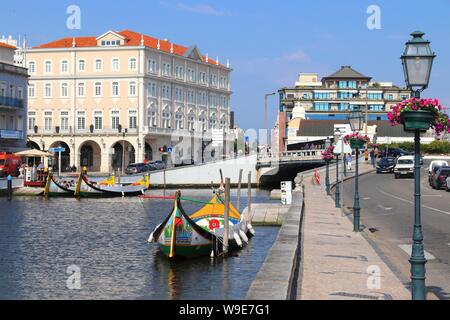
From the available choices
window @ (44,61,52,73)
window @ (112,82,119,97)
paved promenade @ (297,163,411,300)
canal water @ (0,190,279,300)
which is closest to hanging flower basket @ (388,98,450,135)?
paved promenade @ (297,163,411,300)

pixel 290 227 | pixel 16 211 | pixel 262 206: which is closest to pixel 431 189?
pixel 262 206

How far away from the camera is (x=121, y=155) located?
112250 millimetres

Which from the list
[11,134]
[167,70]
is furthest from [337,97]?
[11,134]

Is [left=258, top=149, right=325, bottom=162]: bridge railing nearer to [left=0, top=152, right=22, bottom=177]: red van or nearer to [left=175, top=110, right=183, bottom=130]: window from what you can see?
[left=175, top=110, right=183, bottom=130]: window

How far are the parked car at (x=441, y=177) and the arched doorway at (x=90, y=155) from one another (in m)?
62.0

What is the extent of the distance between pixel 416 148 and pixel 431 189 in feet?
157

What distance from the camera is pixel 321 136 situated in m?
129

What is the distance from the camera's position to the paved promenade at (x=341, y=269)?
15.3 metres

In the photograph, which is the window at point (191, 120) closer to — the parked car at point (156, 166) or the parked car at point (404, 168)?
the parked car at point (156, 166)

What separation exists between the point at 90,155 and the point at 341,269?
3835 inches

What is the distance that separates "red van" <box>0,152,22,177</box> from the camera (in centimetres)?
8162

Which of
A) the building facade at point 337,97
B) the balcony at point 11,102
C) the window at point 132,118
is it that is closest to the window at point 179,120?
the window at point 132,118
